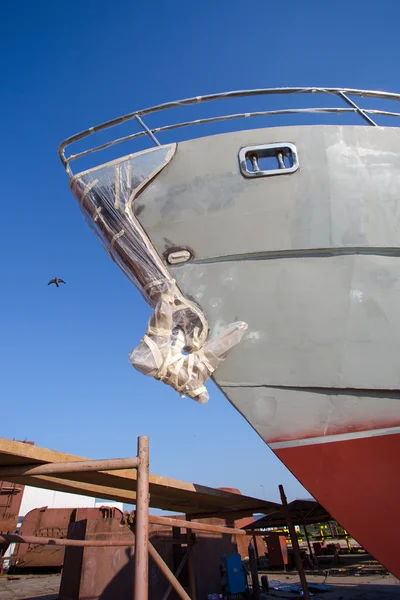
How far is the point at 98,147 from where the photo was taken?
417cm

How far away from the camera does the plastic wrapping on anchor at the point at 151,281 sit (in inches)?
127

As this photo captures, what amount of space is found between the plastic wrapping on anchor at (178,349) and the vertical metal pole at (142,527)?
60 centimetres

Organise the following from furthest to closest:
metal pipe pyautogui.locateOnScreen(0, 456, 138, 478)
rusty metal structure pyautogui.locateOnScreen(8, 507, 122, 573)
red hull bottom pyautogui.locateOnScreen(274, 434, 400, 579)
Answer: rusty metal structure pyautogui.locateOnScreen(8, 507, 122, 573)
red hull bottom pyautogui.locateOnScreen(274, 434, 400, 579)
metal pipe pyautogui.locateOnScreen(0, 456, 138, 478)

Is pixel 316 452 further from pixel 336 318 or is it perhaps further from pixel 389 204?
pixel 389 204

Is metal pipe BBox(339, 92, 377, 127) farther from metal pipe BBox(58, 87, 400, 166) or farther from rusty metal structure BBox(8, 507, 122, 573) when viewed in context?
rusty metal structure BBox(8, 507, 122, 573)

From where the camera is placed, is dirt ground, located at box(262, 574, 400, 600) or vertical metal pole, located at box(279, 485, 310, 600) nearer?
vertical metal pole, located at box(279, 485, 310, 600)

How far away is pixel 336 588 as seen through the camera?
879 centimetres

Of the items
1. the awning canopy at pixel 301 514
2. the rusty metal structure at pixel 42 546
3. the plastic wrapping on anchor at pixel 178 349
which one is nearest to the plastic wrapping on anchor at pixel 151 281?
the plastic wrapping on anchor at pixel 178 349

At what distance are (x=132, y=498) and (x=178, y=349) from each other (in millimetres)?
2660

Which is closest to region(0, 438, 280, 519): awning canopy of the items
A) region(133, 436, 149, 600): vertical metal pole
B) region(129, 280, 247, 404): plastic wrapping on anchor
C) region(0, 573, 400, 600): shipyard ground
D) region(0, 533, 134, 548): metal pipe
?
region(0, 533, 134, 548): metal pipe

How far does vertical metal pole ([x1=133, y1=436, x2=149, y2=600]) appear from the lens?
2314mm

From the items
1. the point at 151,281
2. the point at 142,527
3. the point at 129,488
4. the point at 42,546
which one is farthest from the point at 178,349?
the point at 42,546

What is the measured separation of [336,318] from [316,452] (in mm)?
1141

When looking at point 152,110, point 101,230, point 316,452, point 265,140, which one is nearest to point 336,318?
point 316,452
